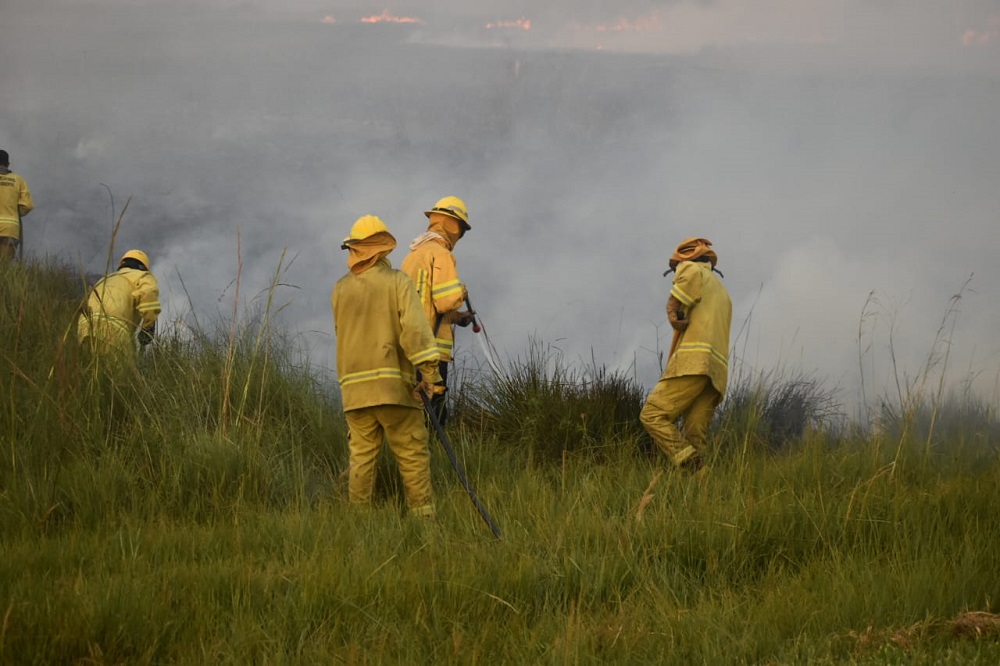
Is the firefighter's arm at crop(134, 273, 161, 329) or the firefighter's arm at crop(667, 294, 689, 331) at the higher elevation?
the firefighter's arm at crop(134, 273, 161, 329)

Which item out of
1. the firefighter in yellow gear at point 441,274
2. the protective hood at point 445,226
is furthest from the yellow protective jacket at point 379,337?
the protective hood at point 445,226

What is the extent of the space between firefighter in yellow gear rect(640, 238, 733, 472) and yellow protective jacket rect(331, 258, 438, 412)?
2.21 metres

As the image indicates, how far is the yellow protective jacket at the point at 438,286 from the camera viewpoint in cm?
827

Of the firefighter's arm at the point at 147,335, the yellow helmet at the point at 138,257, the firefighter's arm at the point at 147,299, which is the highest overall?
the yellow helmet at the point at 138,257

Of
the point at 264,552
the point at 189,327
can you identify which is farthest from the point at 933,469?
the point at 189,327

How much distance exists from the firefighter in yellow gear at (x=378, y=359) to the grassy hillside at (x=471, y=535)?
277 mm

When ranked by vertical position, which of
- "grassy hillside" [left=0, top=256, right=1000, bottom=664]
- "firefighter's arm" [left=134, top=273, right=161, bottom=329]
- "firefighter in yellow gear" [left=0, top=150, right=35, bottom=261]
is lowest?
"grassy hillside" [left=0, top=256, right=1000, bottom=664]

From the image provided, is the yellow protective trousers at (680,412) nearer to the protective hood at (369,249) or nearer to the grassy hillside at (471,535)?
the grassy hillside at (471,535)

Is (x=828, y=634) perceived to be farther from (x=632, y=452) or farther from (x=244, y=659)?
(x=632, y=452)

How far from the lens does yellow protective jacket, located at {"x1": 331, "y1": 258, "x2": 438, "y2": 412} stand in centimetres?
654

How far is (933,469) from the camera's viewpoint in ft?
23.0

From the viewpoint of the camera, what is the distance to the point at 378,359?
21.7ft

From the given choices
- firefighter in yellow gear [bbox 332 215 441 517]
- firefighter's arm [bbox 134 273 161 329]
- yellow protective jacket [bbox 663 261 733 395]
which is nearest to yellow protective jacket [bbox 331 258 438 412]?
firefighter in yellow gear [bbox 332 215 441 517]

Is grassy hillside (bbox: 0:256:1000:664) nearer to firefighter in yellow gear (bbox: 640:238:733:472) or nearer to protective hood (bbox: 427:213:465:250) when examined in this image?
firefighter in yellow gear (bbox: 640:238:733:472)
